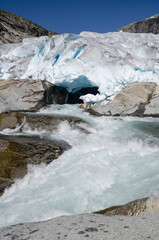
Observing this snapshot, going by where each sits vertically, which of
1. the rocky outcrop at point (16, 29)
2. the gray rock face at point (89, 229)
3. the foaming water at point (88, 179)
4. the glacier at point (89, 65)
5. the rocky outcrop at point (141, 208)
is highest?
the rocky outcrop at point (16, 29)

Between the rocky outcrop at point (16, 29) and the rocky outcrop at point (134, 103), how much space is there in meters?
24.8

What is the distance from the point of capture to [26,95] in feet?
37.2

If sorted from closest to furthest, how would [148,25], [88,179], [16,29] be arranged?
[88,179], [16,29], [148,25]

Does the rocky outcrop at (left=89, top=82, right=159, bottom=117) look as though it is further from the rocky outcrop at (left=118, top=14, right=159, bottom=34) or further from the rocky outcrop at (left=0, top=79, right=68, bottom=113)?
the rocky outcrop at (left=118, top=14, right=159, bottom=34)

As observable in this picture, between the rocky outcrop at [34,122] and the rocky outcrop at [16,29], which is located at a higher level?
the rocky outcrop at [16,29]

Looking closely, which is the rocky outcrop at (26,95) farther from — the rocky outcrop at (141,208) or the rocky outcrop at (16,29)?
the rocky outcrop at (16,29)

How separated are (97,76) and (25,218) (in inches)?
403

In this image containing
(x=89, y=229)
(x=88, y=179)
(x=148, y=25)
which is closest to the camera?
(x=89, y=229)

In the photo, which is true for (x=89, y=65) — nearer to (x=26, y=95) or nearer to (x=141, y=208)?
(x=26, y=95)

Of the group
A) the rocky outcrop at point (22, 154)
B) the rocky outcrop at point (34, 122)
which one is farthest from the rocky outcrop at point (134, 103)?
the rocky outcrop at point (22, 154)

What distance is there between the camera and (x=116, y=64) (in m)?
12.3

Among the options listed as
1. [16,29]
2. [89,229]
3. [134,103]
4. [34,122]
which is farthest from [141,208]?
[16,29]

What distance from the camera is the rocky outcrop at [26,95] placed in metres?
10.8

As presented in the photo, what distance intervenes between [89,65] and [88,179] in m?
9.52
